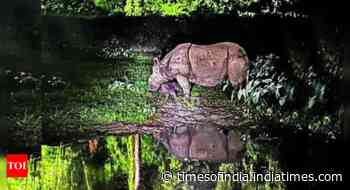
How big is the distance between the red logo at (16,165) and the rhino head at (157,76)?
0.71 m

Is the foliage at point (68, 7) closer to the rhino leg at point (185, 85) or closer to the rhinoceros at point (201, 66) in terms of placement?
the rhinoceros at point (201, 66)

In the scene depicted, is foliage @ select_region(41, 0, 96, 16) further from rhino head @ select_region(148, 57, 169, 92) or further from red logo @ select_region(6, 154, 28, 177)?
red logo @ select_region(6, 154, 28, 177)

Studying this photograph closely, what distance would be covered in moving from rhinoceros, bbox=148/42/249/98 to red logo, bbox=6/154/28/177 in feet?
2.36

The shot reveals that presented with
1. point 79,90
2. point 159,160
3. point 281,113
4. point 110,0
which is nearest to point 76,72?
point 79,90

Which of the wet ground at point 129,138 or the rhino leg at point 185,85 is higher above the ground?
the rhino leg at point 185,85

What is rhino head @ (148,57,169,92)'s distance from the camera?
2.04 m

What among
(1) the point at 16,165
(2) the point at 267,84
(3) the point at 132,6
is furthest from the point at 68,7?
(2) the point at 267,84

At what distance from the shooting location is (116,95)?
2.05 metres

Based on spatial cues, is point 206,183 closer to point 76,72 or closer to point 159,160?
point 159,160

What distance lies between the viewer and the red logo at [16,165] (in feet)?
6.70

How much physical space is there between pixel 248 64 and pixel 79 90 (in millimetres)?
840

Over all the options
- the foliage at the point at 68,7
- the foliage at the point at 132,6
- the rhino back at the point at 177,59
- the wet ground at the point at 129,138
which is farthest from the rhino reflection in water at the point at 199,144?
the foliage at the point at 68,7

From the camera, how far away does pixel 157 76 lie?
80.7 inches

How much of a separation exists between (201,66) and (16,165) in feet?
3.37
